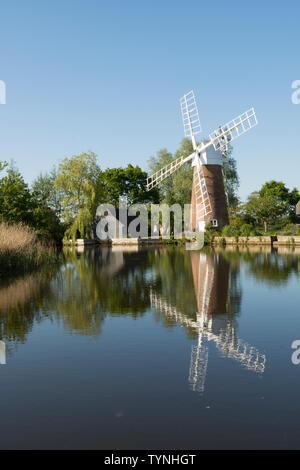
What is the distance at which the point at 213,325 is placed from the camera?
31.1 feet

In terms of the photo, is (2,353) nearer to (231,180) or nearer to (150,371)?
(150,371)

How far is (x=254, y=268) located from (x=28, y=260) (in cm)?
1107

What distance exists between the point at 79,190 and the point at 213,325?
140ft

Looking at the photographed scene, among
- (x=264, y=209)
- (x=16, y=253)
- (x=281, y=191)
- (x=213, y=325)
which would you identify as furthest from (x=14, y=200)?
(x=281, y=191)

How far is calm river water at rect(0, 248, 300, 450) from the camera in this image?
4684 millimetres

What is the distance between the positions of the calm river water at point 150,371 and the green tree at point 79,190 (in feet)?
120

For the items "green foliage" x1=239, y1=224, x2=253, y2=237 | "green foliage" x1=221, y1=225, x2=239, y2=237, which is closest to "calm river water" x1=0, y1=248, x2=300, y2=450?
"green foliage" x1=221, y1=225, x2=239, y2=237

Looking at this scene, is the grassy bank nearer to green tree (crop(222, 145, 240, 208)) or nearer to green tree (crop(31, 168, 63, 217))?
green tree (crop(31, 168, 63, 217))

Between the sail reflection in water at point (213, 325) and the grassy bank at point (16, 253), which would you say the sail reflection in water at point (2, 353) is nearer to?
the sail reflection in water at point (213, 325)

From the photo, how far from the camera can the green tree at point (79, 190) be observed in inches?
1956

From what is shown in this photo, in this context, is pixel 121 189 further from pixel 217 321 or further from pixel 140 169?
pixel 217 321

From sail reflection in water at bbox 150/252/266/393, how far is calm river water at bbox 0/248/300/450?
23 mm

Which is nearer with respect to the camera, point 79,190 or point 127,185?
point 79,190
